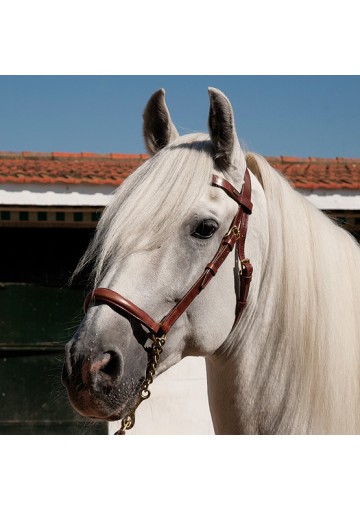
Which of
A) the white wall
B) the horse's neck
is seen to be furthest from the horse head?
the white wall

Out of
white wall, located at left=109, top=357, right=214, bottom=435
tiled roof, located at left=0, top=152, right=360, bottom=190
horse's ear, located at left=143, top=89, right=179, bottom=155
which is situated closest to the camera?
horse's ear, located at left=143, top=89, right=179, bottom=155

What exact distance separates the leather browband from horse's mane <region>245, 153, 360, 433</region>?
0.13 m

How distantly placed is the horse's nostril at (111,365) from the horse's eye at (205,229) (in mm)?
436

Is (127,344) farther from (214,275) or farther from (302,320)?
(302,320)

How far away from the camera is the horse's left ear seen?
71.7 inches

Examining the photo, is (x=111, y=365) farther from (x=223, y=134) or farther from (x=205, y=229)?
(x=223, y=134)

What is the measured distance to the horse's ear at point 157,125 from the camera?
2055 mm

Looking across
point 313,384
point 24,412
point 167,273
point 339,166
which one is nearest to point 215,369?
point 313,384

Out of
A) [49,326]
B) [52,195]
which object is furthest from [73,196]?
[49,326]

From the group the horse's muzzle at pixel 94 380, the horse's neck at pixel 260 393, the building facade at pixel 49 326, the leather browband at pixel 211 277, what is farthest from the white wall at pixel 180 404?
the horse's muzzle at pixel 94 380

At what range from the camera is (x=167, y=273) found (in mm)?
1713

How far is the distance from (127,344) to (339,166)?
5522 mm

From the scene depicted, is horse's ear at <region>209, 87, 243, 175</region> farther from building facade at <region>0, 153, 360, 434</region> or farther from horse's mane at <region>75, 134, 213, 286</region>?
building facade at <region>0, 153, 360, 434</region>

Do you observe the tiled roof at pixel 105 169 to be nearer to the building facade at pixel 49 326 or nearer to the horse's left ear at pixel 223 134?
the building facade at pixel 49 326
